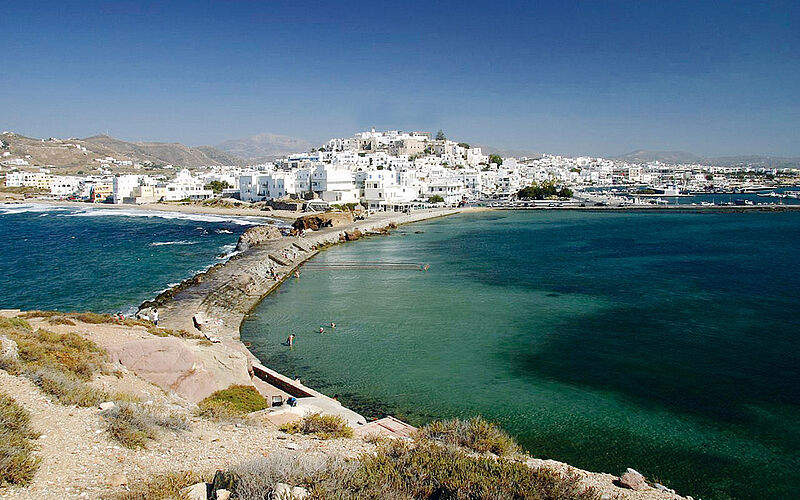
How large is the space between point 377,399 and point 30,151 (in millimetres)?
190312

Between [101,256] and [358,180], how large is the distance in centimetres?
3767

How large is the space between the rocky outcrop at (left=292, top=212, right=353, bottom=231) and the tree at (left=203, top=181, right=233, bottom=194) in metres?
37.0

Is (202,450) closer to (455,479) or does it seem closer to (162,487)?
(162,487)

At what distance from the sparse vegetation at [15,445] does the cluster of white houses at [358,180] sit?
55537 millimetres

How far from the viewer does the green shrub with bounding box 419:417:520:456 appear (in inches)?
292

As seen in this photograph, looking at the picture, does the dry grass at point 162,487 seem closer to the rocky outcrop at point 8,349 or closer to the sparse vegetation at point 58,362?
the sparse vegetation at point 58,362

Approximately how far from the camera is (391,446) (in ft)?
22.6

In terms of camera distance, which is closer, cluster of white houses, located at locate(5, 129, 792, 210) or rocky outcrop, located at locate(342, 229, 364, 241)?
rocky outcrop, located at locate(342, 229, 364, 241)

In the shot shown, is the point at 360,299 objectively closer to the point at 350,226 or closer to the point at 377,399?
the point at 377,399

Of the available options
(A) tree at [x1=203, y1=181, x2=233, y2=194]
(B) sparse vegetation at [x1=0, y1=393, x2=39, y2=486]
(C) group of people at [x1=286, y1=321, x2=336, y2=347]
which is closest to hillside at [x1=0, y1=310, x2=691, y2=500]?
(B) sparse vegetation at [x1=0, y1=393, x2=39, y2=486]

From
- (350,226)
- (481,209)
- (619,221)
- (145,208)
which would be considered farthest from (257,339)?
(145,208)

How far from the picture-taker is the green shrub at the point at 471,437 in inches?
292

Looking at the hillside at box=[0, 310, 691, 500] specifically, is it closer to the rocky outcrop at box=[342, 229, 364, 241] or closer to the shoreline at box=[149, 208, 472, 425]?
the shoreline at box=[149, 208, 472, 425]

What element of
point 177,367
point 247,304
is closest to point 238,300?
point 247,304
